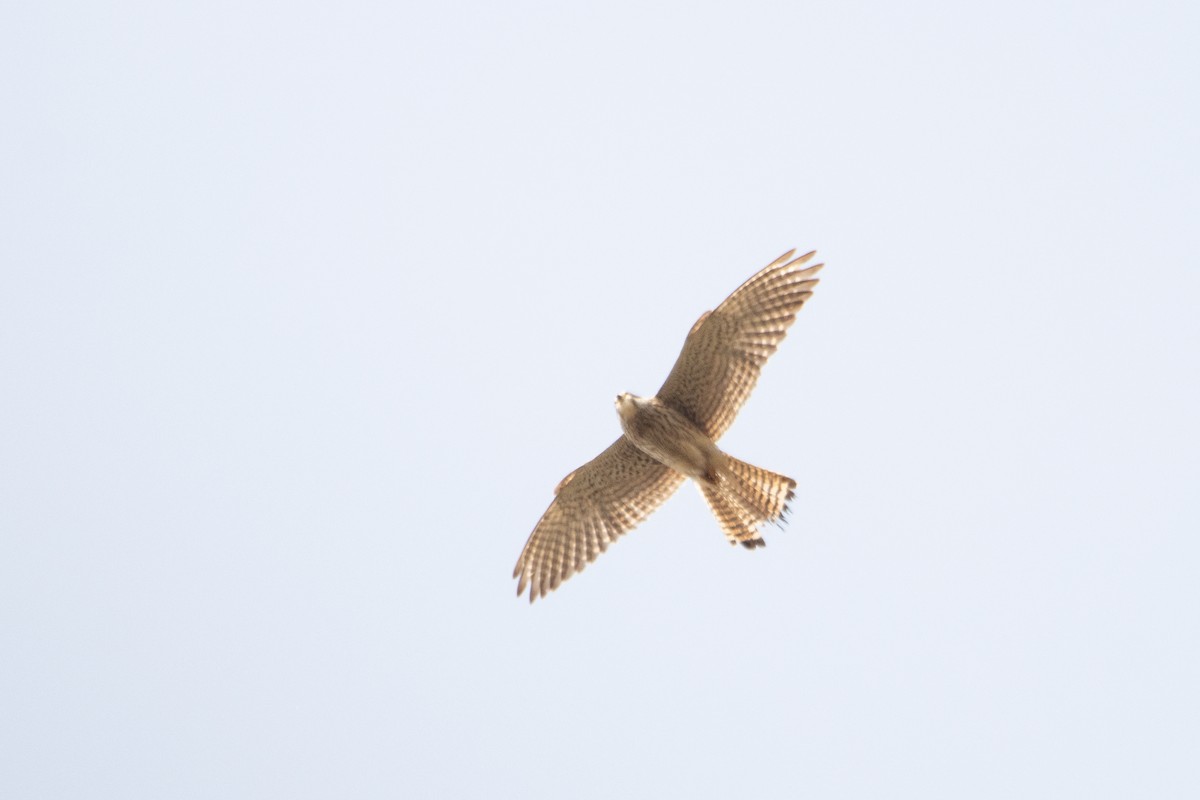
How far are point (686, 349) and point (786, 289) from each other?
1.04m

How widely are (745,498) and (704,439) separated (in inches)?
28.0

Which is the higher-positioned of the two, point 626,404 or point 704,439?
point 626,404

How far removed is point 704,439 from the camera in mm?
12031

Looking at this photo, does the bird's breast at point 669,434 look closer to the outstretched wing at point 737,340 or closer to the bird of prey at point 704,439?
the bird of prey at point 704,439

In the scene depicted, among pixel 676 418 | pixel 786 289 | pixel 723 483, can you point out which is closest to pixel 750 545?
pixel 723 483

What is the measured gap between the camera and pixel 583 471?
1266 centimetres

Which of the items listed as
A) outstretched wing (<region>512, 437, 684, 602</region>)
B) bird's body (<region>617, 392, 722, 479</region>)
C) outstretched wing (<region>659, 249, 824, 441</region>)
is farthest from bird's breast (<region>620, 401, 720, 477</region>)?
outstretched wing (<region>512, 437, 684, 602</region>)

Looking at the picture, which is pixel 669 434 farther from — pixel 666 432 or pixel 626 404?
pixel 626 404

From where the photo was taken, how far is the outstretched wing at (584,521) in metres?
12.9

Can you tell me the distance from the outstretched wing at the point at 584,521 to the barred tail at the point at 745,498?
0.58 metres

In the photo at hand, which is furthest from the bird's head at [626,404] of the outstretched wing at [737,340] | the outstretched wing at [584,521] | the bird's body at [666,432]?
the outstretched wing at [584,521]

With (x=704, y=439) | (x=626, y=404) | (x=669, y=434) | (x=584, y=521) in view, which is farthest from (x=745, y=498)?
(x=584, y=521)

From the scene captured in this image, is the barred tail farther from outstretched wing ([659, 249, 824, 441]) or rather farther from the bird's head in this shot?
the bird's head

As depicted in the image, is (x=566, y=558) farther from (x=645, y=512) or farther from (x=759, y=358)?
(x=759, y=358)
